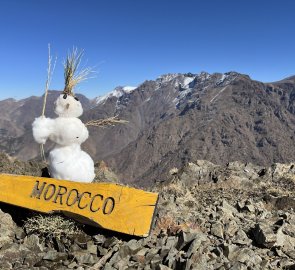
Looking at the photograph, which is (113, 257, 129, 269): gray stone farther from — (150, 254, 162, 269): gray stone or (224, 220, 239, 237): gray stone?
(224, 220, 239, 237): gray stone

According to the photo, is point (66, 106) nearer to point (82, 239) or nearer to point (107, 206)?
point (107, 206)

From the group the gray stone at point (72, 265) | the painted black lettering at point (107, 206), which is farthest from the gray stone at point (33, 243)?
the painted black lettering at point (107, 206)

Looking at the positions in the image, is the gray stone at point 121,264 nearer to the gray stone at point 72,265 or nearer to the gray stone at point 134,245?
the gray stone at point 134,245

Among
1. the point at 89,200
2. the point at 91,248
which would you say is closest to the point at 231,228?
the point at 91,248

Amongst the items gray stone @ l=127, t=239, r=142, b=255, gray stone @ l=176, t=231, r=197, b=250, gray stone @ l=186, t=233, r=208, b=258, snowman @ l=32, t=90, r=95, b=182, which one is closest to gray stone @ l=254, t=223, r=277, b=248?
gray stone @ l=186, t=233, r=208, b=258

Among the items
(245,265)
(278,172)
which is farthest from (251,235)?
(278,172)

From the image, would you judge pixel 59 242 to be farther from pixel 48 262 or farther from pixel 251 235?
pixel 251 235

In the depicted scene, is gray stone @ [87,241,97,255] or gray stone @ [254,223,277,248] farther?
gray stone @ [87,241,97,255]
